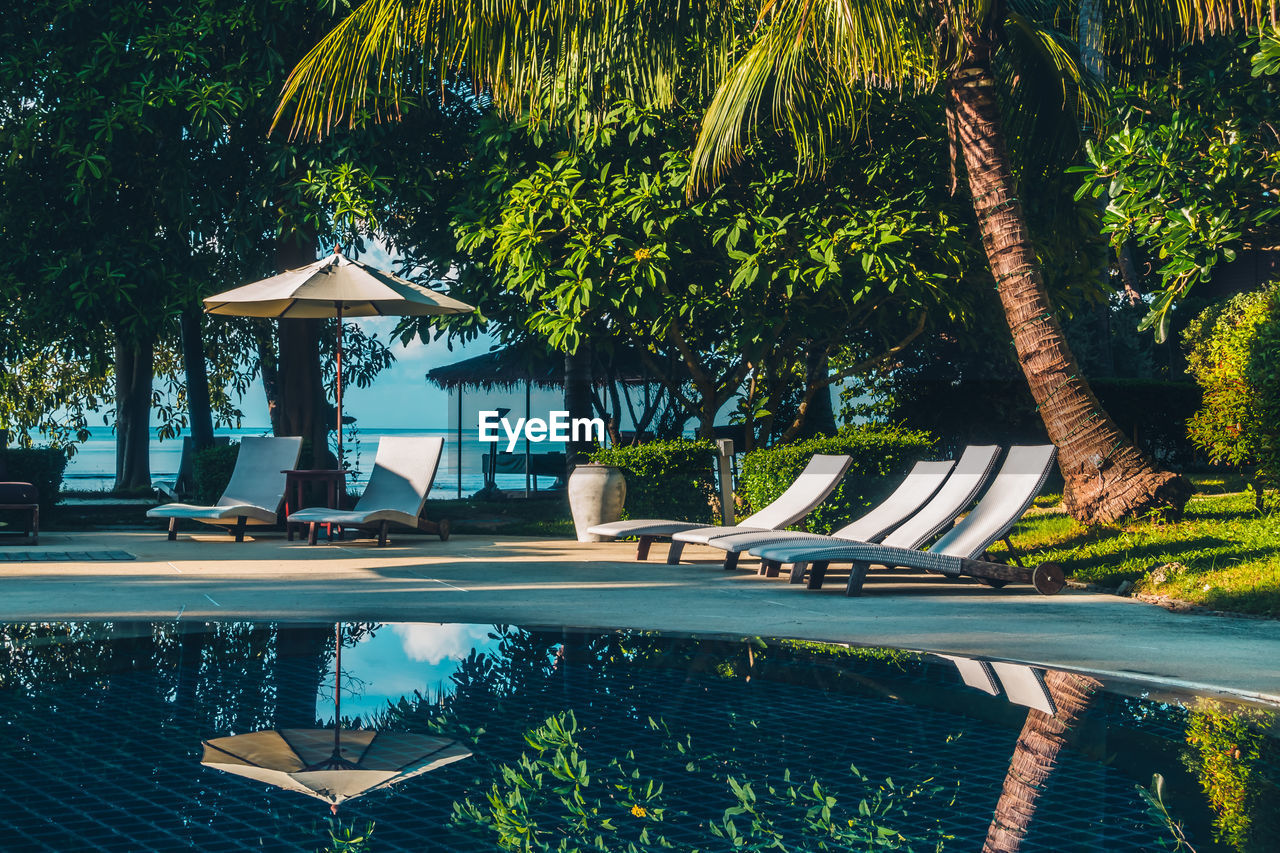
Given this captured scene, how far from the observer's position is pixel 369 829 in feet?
11.9

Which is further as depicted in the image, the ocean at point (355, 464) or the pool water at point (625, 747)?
the ocean at point (355, 464)

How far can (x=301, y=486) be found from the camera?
13.4 meters

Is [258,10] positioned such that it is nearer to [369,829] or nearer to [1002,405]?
[1002,405]

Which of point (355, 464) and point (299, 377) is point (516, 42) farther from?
point (355, 464)

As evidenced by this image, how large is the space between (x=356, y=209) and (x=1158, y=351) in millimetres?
20812

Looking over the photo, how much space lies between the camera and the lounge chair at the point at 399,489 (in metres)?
12.6

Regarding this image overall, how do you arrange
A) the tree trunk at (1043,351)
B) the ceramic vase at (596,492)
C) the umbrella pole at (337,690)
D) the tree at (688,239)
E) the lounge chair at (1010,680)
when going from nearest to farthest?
the umbrella pole at (337,690) < the lounge chair at (1010,680) < the tree trunk at (1043,351) < the tree at (688,239) < the ceramic vase at (596,492)

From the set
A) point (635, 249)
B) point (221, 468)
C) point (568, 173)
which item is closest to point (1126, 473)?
point (635, 249)

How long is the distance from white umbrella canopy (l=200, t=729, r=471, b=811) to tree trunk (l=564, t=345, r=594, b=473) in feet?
39.2

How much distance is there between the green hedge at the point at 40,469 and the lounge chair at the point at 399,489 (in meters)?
3.51

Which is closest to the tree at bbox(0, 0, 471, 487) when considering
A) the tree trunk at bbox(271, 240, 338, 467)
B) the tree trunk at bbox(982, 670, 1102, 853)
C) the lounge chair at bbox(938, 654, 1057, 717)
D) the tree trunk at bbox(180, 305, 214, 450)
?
the tree trunk at bbox(271, 240, 338, 467)

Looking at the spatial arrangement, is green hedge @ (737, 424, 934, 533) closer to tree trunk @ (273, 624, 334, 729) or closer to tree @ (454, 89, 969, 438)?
tree @ (454, 89, 969, 438)

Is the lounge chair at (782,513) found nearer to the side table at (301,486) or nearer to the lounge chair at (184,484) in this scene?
the side table at (301,486)

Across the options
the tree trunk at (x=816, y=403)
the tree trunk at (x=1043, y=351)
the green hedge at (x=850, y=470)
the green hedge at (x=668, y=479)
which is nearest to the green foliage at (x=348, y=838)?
the tree trunk at (x=1043, y=351)
